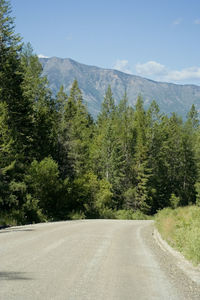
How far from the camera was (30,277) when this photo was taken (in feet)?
22.2

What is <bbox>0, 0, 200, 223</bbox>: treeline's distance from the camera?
28.4 meters

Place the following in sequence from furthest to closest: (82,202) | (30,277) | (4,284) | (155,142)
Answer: (155,142), (82,202), (30,277), (4,284)

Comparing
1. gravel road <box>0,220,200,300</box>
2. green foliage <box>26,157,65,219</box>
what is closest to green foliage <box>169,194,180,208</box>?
green foliage <box>26,157,65,219</box>

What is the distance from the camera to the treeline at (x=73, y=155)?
2838 centimetres

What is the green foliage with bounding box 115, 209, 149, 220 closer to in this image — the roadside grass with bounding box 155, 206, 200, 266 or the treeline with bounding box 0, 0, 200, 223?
the treeline with bounding box 0, 0, 200, 223

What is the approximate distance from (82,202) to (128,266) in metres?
31.2

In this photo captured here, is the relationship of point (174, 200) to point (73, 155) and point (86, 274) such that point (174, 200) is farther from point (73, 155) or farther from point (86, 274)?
point (86, 274)

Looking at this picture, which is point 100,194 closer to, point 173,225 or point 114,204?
point 114,204

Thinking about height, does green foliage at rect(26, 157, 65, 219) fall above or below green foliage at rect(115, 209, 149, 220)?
above

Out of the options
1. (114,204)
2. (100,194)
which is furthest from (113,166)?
(100,194)

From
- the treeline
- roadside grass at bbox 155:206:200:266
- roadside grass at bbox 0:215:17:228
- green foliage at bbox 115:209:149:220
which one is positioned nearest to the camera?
Answer: roadside grass at bbox 155:206:200:266

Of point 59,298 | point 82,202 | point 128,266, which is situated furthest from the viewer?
point 82,202

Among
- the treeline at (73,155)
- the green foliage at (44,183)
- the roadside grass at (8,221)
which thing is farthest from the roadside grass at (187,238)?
the green foliage at (44,183)

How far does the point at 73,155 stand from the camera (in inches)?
1709
